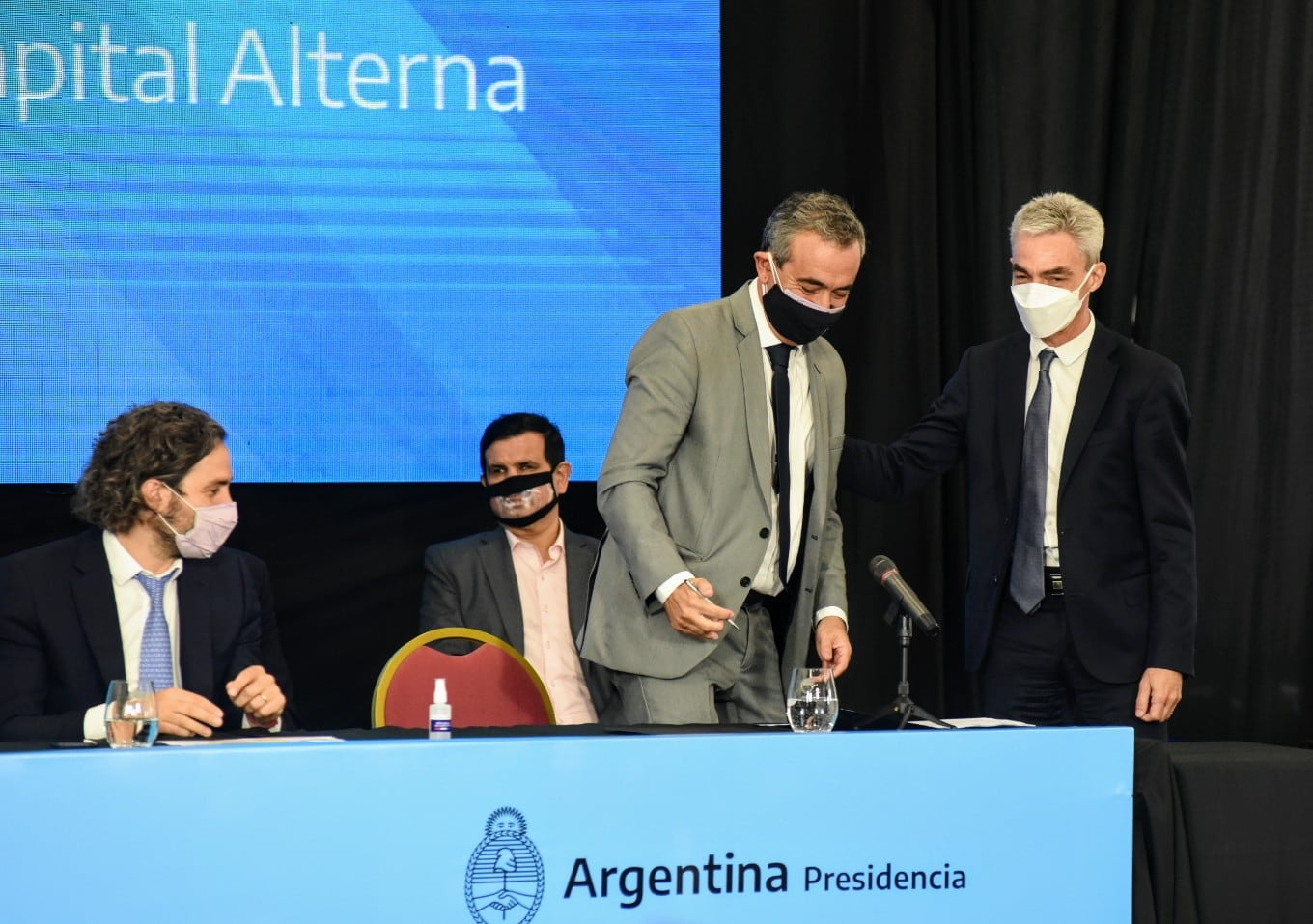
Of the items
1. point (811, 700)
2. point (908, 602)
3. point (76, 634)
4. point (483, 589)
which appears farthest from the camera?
point (483, 589)

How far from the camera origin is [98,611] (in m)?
2.77

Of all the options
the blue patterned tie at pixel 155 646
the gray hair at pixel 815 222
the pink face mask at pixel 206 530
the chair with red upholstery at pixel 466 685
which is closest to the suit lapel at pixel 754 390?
the gray hair at pixel 815 222

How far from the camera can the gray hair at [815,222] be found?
2.83 m

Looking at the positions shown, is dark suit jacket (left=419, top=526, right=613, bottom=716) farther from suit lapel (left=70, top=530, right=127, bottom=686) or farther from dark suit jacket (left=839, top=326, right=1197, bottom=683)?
suit lapel (left=70, top=530, right=127, bottom=686)

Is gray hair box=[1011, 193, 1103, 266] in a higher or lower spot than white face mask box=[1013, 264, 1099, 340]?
higher

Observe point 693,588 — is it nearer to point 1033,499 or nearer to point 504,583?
point 1033,499

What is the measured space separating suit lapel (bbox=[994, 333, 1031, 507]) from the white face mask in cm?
10

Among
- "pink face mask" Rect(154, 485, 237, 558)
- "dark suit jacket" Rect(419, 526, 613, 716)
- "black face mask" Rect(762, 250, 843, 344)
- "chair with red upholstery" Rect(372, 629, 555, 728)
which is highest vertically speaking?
"black face mask" Rect(762, 250, 843, 344)

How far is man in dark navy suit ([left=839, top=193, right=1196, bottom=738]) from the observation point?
299cm

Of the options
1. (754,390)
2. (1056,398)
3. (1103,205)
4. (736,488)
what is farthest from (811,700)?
(1103,205)

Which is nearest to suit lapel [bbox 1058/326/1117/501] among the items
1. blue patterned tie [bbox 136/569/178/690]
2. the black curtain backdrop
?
the black curtain backdrop

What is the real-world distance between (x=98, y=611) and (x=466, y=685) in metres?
0.92

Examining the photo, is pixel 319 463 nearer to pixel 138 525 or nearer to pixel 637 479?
pixel 138 525

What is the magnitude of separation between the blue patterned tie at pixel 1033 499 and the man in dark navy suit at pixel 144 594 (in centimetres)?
153
